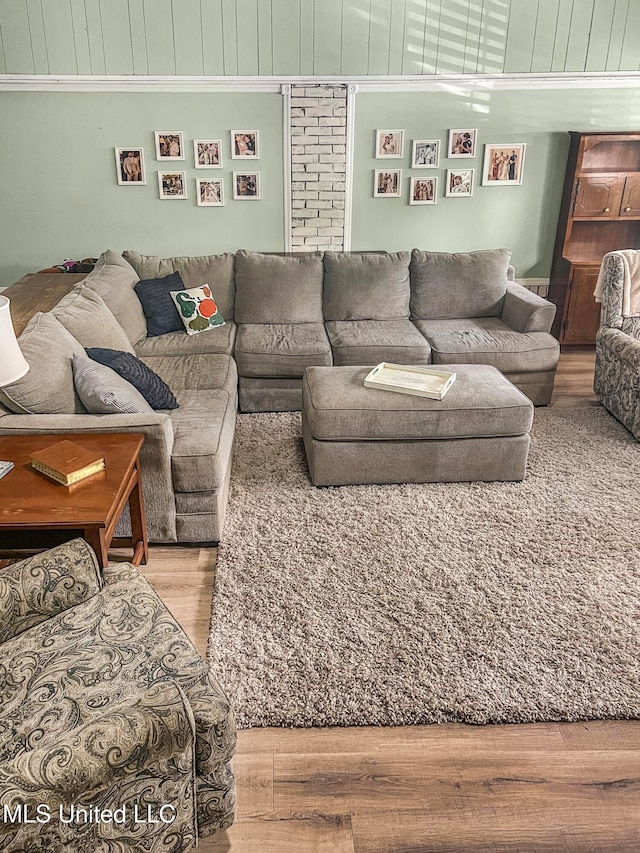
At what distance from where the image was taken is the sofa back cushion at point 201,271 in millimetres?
5008

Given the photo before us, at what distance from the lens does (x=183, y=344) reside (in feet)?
15.2

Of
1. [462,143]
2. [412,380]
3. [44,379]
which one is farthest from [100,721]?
[462,143]

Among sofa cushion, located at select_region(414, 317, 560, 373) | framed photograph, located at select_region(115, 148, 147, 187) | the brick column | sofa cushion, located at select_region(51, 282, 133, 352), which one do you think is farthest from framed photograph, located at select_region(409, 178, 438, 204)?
sofa cushion, located at select_region(51, 282, 133, 352)

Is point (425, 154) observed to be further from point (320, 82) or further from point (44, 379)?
point (44, 379)

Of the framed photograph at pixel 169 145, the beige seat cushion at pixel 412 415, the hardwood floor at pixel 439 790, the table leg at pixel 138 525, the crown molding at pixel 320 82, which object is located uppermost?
the crown molding at pixel 320 82

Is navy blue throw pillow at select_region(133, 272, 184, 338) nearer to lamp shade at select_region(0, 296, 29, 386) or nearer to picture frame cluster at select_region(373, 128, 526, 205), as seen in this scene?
picture frame cluster at select_region(373, 128, 526, 205)

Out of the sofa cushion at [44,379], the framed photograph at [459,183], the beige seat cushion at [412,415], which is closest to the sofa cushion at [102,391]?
the sofa cushion at [44,379]

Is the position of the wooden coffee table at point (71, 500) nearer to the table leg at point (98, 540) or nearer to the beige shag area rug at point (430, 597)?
the table leg at point (98, 540)

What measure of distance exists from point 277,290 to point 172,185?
1.49 metres

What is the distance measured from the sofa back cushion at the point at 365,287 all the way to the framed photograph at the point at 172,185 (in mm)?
1452

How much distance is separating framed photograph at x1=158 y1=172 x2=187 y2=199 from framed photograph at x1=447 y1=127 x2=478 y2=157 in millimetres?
2136

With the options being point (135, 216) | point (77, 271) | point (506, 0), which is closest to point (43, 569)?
point (77, 271)

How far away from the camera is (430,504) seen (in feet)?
11.8

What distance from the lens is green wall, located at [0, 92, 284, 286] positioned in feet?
18.1
